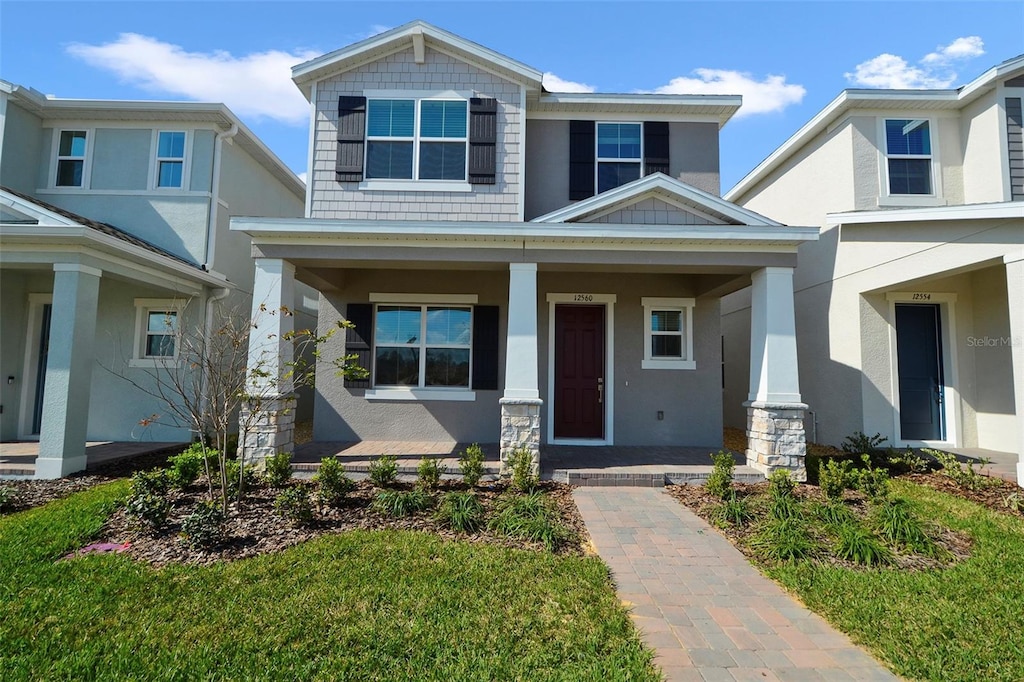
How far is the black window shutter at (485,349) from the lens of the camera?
920 cm

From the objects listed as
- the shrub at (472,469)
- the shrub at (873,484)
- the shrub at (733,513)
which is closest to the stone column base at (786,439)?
the shrub at (873,484)

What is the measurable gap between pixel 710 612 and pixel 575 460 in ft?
13.6

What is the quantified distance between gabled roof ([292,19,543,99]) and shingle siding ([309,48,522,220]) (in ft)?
0.43

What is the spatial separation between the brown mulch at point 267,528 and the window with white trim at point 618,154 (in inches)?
229

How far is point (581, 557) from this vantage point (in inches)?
177

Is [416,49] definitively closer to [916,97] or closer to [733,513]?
[733,513]

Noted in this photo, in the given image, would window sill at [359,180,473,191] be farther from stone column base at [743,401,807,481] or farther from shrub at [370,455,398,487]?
stone column base at [743,401,807,481]

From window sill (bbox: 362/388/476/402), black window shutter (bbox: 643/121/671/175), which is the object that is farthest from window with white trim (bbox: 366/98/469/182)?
window sill (bbox: 362/388/476/402)

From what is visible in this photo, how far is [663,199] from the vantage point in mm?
7727

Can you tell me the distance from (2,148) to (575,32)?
34.6ft

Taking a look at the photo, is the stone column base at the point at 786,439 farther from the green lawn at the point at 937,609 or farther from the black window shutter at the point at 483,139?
the black window shutter at the point at 483,139

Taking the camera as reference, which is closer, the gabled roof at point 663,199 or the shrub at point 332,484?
the shrub at point 332,484

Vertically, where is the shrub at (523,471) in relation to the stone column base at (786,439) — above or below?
below

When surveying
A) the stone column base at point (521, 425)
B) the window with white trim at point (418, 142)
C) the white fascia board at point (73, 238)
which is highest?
the window with white trim at point (418, 142)
